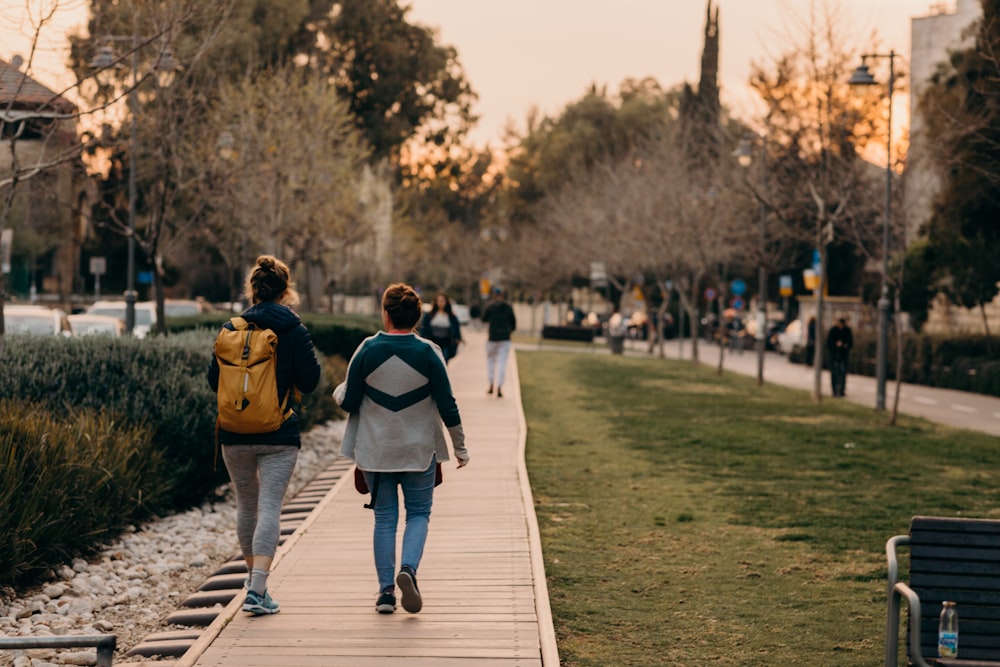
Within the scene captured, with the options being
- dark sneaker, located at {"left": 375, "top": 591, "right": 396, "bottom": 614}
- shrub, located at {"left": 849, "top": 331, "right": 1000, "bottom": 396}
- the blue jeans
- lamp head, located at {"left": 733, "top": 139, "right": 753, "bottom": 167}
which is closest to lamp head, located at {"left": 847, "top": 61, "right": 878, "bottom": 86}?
lamp head, located at {"left": 733, "top": 139, "right": 753, "bottom": 167}

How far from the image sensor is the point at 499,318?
25.4 metres

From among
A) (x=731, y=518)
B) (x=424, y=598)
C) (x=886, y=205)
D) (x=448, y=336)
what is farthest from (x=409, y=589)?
(x=886, y=205)

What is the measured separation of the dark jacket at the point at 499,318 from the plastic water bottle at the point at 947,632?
62.9ft

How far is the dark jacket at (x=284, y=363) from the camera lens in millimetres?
8281

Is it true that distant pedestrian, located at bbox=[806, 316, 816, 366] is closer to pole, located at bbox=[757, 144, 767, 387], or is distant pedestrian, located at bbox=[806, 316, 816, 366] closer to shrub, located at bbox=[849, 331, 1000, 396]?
shrub, located at bbox=[849, 331, 1000, 396]

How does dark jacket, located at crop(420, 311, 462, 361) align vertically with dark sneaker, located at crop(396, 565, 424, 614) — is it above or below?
above

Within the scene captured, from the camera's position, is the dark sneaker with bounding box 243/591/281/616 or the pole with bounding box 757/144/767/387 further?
the pole with bounding box 757/144/767/387

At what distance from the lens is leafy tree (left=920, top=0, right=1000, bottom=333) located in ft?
98.2

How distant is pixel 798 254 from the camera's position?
239ft

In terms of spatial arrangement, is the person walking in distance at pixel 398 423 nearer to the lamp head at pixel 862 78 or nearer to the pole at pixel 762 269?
the lamp head at pixel 862 78

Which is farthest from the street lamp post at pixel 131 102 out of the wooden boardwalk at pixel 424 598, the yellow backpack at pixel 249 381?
the yellow backpack at pixel 249 381

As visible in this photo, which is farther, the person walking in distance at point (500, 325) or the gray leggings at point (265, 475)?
the person walking in distance at point (500, 325)

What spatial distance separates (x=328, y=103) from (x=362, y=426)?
111 feet

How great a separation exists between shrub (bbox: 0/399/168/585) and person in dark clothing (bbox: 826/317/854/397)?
21.9 meters
